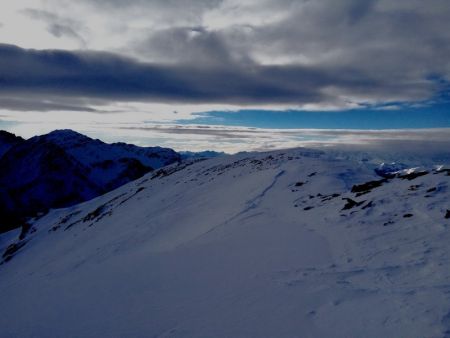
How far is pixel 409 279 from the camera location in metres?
6.86

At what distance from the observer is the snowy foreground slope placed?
613cm

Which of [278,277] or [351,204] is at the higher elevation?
[351,204]

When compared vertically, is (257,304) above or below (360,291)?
below

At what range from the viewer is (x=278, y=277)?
8.25 metres

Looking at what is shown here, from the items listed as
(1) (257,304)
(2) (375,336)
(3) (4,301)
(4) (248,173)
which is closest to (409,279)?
(2) (375,336)

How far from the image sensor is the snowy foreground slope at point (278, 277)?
6129 mm

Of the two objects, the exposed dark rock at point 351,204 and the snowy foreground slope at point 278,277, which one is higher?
the exposed dark rock at point 351,204

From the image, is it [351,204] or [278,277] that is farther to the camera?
[351,204]

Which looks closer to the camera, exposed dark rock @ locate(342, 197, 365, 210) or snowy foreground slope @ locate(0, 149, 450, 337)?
snowy foreground slope @ locate(0, 149, 450, 337)

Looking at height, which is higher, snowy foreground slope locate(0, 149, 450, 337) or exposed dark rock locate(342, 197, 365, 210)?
exposed dark rock locate(342, 197, 365, 210)

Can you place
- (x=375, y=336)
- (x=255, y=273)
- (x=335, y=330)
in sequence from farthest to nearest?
(x=255, y=273) → (x=335, y=330) → (x=375, y=336)

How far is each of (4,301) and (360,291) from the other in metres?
14.0

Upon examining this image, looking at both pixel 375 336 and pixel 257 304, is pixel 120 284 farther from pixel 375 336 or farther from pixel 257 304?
pixel 375 336

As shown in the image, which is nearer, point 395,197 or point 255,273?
point 255,273
